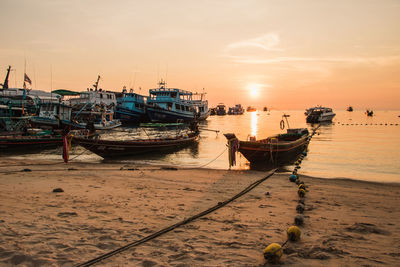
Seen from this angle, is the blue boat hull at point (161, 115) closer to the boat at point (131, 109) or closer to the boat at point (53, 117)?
the boat at point (131, 109)

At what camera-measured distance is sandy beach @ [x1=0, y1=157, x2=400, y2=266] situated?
4125 mm

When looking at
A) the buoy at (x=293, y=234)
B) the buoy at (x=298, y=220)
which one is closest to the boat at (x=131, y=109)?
the buoy at (x=298, y=220)

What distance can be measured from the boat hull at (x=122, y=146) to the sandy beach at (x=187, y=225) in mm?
6841

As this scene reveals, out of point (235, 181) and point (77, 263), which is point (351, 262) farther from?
point (235, 181)

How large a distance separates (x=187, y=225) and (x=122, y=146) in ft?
41.7

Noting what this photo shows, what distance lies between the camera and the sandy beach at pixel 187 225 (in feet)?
13.5

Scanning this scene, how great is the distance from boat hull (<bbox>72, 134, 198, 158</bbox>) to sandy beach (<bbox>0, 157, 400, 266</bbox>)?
684cm

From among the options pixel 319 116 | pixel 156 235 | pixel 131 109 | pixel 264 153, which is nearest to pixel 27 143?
pixel 264 153

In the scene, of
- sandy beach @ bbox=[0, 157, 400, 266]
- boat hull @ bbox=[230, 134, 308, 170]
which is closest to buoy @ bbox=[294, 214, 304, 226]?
sandy beach @ bbox=[0, 157, 400, 266]

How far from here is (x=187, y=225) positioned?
5.42 metres

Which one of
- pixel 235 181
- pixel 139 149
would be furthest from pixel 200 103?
pixel 235 181

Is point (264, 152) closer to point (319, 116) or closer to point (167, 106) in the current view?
point (167, 106)

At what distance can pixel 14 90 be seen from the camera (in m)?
45.5

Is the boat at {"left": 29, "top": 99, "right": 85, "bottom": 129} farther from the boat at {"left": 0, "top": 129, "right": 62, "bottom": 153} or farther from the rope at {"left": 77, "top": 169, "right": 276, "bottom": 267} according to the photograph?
the rope at {"left": 77, "top": 169, "right": 276, "bottom": 267}
